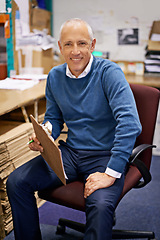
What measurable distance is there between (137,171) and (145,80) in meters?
1.46

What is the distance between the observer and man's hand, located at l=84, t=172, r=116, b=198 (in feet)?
4.20

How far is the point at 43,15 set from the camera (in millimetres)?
3115

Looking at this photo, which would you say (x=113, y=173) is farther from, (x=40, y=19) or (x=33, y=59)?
(x=40, y=19)

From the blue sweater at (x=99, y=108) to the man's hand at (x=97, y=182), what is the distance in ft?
0.19

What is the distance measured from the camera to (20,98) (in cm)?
197

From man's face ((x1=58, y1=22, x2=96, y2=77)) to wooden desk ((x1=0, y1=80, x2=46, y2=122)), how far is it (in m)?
0.49

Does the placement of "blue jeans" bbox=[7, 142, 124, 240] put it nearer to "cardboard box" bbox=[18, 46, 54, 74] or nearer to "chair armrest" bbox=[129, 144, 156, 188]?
"chair armrest" bbox=[129, 144, 156, 188]

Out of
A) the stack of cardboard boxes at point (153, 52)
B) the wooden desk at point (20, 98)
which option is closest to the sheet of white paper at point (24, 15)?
the wooden desk at point (20, 98)

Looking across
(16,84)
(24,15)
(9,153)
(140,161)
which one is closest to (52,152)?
(140,161)

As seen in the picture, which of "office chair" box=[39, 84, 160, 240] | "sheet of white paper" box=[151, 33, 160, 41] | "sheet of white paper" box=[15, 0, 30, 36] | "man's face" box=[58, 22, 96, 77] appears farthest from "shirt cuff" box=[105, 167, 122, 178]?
"sheet of white paper" box=[151, 33, 160, 41]

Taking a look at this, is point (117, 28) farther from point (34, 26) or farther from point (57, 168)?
point (57, 168)

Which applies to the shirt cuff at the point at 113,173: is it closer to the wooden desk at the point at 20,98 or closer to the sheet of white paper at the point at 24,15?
the wooden desk at the point at 20,98

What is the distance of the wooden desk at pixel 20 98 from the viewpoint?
179 centimetres

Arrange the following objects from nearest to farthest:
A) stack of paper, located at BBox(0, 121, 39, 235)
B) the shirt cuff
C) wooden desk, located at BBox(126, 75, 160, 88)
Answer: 1. the shirt cuff
2. stack of paper, located at BBox(0, 121, 39, 235)
3. wooden desk, located at BBox(126, 75, 160, 88)
